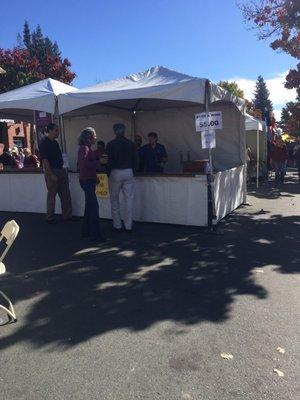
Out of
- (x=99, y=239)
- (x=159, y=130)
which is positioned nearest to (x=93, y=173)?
(x=99, y=239)

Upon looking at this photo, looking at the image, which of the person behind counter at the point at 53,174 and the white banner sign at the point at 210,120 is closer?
the white banner sign at the point at 210,120

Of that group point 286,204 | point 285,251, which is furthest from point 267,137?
point 285,251

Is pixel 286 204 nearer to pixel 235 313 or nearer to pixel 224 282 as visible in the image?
pixel 224 282

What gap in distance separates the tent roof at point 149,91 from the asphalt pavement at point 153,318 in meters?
2.49

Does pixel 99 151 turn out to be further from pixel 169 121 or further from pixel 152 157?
pixel 169 121

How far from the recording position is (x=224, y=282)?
5.83 meters

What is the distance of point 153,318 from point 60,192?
5.77 metres

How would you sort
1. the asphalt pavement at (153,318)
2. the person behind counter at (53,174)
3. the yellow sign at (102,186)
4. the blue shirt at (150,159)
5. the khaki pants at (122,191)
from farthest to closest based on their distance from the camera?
the blue shirt at (150,159), the person behind counter at (53,174), the yellow sign at (102,186), the khaki pants at (122,191), the asphalt pavement at (153,318)

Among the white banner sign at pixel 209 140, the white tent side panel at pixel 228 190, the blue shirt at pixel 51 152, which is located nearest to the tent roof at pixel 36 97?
the blue shirt at pixel 51 152

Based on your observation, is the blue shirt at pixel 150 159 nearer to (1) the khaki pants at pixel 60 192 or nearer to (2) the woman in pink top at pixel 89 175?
(1) the khaki pants at pixel 60 192

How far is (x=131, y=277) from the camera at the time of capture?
6.08 metres

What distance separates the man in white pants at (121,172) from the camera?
846 cm

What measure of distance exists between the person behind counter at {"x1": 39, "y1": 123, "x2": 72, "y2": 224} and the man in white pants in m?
1.49

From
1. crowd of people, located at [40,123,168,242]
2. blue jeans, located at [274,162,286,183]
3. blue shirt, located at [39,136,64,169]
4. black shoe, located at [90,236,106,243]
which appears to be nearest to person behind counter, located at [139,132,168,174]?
crowd of people, located at [40,123,168,242]
